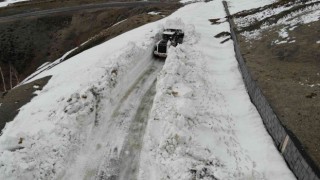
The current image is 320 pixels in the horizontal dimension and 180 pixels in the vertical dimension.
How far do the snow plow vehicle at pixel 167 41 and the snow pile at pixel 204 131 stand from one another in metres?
2.41

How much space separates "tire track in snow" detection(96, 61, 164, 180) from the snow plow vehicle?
12.5ft

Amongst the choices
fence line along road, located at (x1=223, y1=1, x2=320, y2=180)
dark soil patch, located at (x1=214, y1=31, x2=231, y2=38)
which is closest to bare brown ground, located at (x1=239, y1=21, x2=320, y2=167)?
fence line along road, located at (x1=223, y1=1, x2=320, y2=180)

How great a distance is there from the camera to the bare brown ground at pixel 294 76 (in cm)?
1820

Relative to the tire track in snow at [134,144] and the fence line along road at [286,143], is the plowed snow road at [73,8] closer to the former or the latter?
the tire track in snow at [134,144]

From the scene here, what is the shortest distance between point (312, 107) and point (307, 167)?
7109 millimetres

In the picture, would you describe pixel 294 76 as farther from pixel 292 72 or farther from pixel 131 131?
pixel 131 131

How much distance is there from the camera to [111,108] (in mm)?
20953

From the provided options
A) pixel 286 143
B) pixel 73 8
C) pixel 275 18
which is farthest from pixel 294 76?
pixel 73 8

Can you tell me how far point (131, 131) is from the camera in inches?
737

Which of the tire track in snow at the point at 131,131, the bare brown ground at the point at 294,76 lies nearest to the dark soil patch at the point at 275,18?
the bare brown ground at the point at 294,76

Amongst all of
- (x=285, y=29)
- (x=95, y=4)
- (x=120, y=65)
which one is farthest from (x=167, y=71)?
(x=95, y=4)

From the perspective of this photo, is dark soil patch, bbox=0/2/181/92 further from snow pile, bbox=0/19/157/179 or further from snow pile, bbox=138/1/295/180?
snow pile, bbox=138/1/295/180

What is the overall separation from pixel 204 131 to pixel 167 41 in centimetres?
1504

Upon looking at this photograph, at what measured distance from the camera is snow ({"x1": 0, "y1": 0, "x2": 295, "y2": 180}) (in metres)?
15.4
